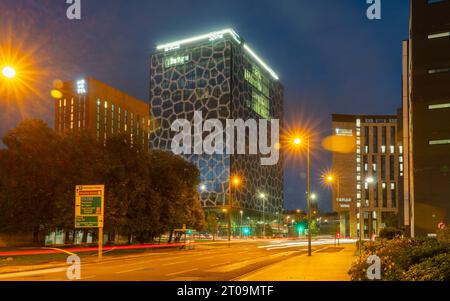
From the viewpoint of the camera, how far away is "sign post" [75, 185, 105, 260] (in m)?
32.5

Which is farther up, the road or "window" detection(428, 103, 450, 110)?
"window" detection(428, 103, 450, 110)

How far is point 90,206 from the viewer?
3275 centimetres

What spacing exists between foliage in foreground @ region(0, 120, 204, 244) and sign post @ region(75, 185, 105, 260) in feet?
33.1

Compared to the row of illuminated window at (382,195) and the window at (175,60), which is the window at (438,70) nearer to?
the row of illuminated window at (382,195)

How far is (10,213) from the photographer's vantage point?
44406 mm

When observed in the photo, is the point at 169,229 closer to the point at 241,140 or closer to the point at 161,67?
the point at 241,140

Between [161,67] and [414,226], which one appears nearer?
[414,226]

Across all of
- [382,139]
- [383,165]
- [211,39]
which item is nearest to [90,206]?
[382,139]

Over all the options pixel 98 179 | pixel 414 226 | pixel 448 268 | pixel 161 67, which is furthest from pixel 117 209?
pixel 161 67

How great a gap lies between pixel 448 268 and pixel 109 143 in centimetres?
4326

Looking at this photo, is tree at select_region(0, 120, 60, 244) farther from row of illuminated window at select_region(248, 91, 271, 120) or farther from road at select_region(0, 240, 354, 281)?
row of illuminated window at select_region(248, 91, 271, 120)

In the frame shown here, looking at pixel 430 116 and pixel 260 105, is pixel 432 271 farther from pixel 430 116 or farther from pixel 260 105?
pixel 260 105

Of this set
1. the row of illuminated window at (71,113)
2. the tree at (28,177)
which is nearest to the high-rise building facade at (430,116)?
the tree at (28,177)

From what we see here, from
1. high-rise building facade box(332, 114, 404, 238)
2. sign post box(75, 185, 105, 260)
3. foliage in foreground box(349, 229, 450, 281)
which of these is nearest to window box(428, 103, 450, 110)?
sign post box(75, 185, 105, 260)
